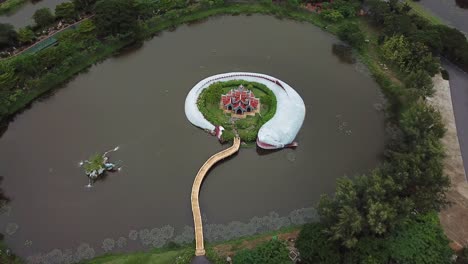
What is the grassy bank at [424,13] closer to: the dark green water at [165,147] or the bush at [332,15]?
the bush at [332,15]

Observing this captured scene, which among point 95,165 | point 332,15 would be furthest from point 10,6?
point 332,15

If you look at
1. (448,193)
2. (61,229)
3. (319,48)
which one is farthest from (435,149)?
(61,229)

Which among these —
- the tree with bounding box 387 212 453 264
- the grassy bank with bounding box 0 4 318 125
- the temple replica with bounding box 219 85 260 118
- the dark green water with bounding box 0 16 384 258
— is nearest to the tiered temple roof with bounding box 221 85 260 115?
the temple replica with bounding box 219 85 260 118

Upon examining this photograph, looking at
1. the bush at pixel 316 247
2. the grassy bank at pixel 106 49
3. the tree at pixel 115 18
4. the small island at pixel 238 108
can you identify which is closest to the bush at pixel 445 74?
the grassy bank at pixel 106 49

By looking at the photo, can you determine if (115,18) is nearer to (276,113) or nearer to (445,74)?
(276,113)

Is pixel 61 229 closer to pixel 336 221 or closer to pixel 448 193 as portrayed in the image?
pixel 336 221
